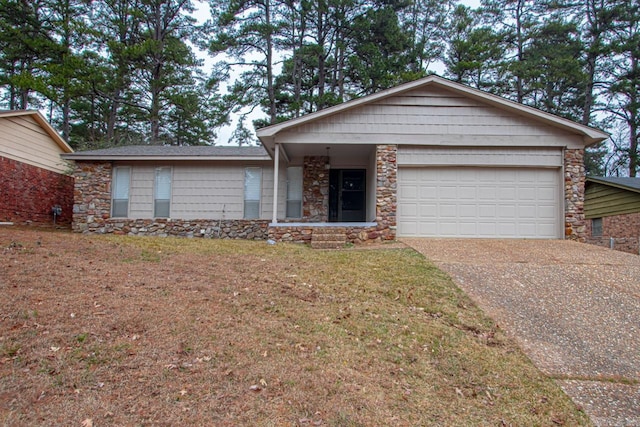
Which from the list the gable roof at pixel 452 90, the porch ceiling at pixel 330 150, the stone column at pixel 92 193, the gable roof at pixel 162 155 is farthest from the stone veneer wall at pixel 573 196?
the stone column at pixel 92 193

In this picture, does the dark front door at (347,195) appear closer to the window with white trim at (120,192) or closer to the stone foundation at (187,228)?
the stone foundation at (187,228)

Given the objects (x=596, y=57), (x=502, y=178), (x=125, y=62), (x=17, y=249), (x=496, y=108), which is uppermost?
(x=596, y=57)

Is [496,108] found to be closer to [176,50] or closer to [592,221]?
[592,221]

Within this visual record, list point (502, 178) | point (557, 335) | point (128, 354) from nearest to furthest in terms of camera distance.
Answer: point (128, 354) → point (557, 335) → point (502, 178)

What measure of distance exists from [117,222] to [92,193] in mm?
1236

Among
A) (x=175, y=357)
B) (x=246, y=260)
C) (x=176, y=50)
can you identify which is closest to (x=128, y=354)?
(x=175, y=357)

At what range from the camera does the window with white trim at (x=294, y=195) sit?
44.1 ft

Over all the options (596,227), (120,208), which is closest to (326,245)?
(120,208)

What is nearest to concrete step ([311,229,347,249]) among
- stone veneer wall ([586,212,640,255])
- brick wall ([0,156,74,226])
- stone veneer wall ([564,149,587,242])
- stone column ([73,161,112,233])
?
stone veneer wall ([564,149,587,242])

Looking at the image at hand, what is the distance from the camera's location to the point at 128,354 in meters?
3.76

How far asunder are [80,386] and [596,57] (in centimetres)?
2891

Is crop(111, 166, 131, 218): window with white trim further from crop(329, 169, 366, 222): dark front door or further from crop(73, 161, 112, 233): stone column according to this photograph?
crop(329, 169, 366, 222): dark front door

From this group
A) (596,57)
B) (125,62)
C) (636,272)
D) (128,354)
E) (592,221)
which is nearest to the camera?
(128,354)

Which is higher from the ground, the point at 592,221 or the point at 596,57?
the point at 596,57
